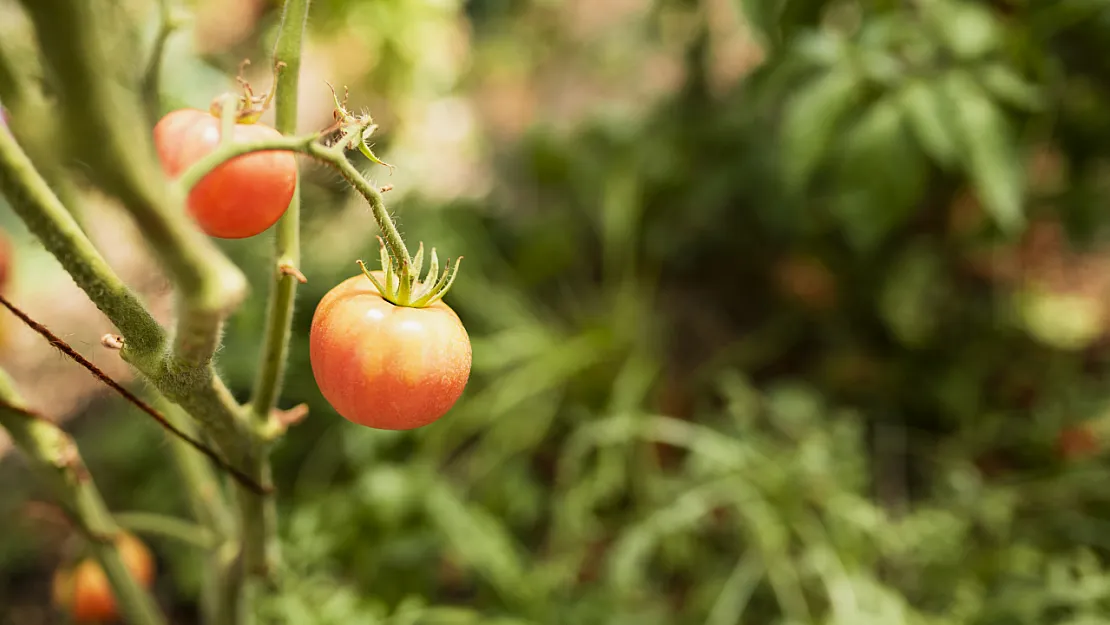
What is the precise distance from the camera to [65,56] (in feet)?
0.71

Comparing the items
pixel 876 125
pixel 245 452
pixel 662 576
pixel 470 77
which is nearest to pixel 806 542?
pixel 662 576

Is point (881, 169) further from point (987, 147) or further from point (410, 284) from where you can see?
point (410, 284)

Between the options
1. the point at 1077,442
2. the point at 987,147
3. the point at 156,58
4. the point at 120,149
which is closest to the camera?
the point at 120,149

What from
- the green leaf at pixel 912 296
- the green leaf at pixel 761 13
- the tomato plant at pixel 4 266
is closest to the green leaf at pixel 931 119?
the green leaf at pixel 761 13

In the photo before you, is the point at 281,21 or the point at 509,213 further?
the point at 509,213

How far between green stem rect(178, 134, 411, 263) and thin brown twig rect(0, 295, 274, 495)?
12 centimetres

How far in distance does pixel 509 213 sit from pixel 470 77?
523mm

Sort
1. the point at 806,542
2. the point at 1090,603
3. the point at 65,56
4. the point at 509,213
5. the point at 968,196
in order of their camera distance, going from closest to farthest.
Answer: the point at 65,56 < the point at 1090,603 < the point at 806,542 < the point at 968,196 < the point at 509,213

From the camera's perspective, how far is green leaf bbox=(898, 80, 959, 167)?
859 mm

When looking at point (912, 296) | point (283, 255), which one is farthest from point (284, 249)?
point (912, 296)

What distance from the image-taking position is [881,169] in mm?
881

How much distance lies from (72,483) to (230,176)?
364 mm

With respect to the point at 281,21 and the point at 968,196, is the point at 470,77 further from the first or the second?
the point at 281,21

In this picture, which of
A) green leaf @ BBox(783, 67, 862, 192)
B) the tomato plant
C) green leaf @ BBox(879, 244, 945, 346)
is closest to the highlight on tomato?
the tomato plant
